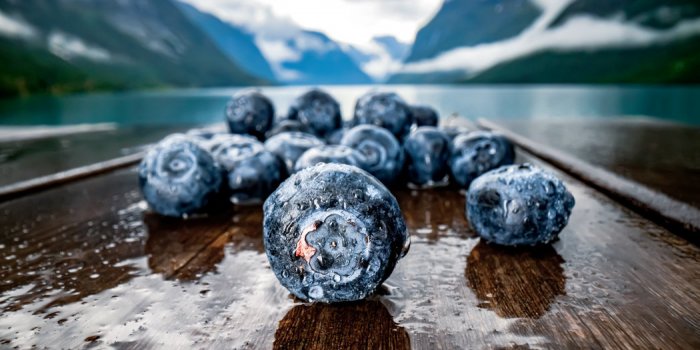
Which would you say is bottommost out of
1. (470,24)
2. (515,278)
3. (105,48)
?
(515,278)

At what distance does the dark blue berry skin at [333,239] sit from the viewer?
107cm

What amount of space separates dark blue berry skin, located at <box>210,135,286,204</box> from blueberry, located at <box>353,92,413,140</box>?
88 centimetres

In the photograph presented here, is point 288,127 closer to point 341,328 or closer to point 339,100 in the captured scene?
point 341,328

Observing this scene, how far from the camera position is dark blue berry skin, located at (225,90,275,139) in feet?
10.7

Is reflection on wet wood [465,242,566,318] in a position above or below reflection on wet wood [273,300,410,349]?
below

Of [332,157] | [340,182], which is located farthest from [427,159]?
[340,182]

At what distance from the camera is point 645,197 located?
68.9 inches

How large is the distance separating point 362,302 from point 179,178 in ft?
3.56

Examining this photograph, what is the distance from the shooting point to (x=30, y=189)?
2.20m

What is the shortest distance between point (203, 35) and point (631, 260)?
159 meters

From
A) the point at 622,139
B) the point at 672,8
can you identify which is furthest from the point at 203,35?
the point at 622,139

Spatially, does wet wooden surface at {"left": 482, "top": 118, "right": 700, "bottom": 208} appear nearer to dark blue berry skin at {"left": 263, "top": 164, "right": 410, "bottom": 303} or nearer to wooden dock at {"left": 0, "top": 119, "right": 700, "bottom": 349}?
wooden dock at {"left": 0, "top": 119, "right": 700, "bottom": 349}

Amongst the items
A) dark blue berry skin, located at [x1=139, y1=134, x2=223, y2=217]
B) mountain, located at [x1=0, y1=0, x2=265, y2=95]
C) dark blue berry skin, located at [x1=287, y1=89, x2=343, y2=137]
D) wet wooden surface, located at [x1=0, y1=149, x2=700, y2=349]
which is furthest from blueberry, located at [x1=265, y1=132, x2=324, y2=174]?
mountain, located at [x1=0, y1=0, x2=265, y2=95]

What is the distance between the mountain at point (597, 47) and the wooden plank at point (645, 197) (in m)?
75.9
